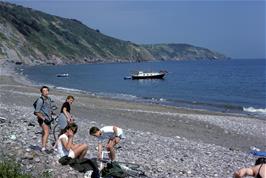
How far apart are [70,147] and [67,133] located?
434 millimetres

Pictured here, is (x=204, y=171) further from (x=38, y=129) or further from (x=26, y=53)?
(x=26, y=53)

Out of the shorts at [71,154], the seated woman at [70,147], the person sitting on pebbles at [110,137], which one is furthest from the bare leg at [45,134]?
the person sitting on pebbles at [110,137]

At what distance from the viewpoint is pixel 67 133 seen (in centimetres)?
1277

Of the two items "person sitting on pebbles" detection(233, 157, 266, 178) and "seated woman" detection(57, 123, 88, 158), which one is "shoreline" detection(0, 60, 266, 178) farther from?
"person sitting on pebbles" detection(233, 157, 266, 178)

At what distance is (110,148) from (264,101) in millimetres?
46584

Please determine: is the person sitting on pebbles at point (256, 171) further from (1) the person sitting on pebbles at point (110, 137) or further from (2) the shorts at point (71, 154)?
(1) the person sitting on pebbles at point (110, 137)

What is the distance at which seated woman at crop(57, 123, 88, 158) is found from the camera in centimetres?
1244

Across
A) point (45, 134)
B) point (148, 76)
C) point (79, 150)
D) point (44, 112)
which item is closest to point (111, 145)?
point (79, 150)

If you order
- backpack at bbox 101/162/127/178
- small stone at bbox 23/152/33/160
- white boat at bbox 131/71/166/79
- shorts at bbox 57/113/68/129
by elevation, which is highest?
shorts at bbox 57/113/68/129

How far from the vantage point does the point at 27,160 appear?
11641 millimetres

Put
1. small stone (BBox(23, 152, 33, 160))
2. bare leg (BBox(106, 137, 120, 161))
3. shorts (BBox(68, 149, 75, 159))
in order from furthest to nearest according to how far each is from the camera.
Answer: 1. bare leg (BBox(106, 137, 120, 161))
2. shorts (BBox(68, 149, 75, 159))
3. small stone (BBox(23, 152, 33, 160))

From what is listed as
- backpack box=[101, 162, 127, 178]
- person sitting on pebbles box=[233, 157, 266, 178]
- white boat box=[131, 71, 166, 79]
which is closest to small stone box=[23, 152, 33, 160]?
backpack box=[101, 162, 127, 178]

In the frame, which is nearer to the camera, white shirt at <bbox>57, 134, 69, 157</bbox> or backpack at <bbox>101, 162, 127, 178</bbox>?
backpack at <bbox>101, 162, 127, 178</bbox>

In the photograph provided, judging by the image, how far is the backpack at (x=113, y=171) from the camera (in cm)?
1191
